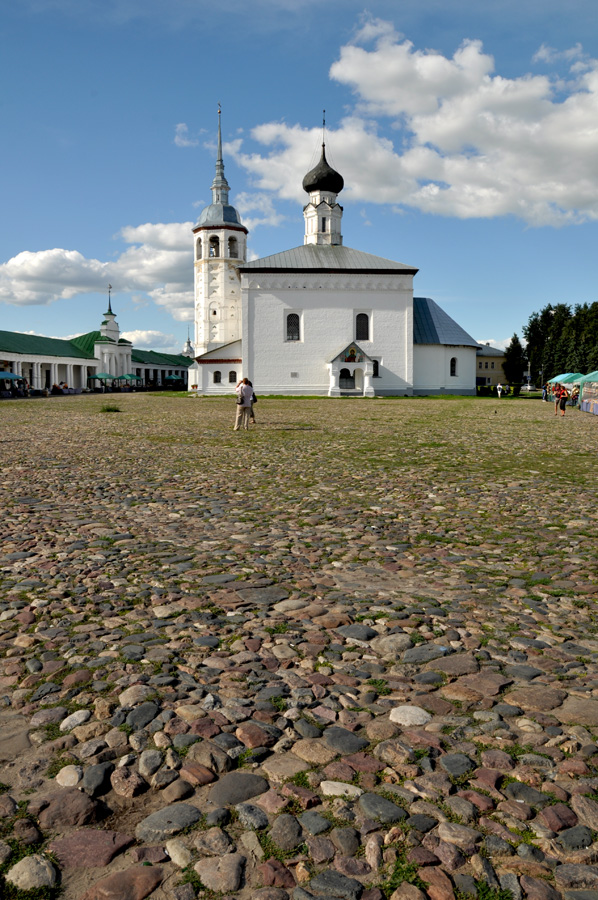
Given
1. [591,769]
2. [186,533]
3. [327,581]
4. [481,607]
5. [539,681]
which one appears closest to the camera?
[591,769]

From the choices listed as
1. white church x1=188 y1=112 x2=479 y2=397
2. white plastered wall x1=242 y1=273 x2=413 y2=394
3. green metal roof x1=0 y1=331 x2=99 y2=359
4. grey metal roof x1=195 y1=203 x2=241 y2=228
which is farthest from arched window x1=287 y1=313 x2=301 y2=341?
green metal roof x1=0 y1=331 x2=99 y2=359

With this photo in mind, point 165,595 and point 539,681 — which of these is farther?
point 165,595

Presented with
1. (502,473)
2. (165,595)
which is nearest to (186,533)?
(165,595)

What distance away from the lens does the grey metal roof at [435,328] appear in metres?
59.5

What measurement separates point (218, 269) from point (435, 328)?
24225 mm

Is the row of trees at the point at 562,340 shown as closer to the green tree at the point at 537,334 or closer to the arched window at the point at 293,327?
the green tree at the point at 537,334

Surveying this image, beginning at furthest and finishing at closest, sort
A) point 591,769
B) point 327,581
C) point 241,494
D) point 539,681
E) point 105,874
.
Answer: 1. point 241,494
2. point 327,581
3. point 539,681
4. point 591,769
5. point 105,874

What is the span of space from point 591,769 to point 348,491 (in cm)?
623

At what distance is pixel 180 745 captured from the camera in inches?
106

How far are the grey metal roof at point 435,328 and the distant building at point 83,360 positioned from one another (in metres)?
42.5

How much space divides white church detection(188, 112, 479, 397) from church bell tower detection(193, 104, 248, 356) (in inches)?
440

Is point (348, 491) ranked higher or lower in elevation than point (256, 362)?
lower

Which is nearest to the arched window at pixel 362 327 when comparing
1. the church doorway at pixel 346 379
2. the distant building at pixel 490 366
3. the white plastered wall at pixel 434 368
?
the church doorway at pixel 346 379

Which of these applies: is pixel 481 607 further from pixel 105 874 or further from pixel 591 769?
pixel 105 874
